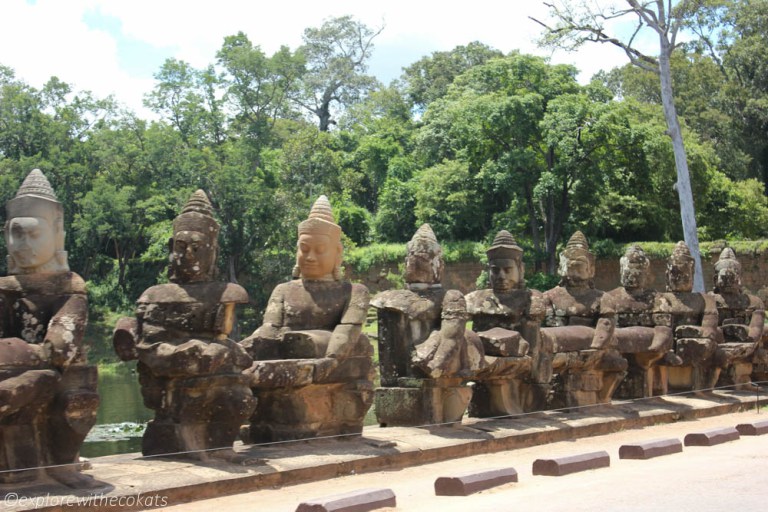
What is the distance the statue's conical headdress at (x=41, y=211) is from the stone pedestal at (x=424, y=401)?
3844 millimetres

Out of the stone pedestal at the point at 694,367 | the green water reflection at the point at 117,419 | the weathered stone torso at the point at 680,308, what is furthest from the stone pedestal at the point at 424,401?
the stone pedestal at the point at 694,367

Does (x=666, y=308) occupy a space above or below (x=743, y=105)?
below

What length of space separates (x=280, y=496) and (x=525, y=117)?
28295mm

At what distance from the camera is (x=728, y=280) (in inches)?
598

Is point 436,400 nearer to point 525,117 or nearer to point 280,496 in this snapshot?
point 280,496

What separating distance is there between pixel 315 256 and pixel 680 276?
7.29m

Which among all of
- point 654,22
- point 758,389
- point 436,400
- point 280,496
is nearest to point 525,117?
point 654,22

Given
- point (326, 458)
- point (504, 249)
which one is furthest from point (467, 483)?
point (504, 249)

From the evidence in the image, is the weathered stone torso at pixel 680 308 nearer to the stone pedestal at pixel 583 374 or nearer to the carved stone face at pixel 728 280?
the carved stone face at pixel 728 280

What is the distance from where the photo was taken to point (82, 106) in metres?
37.0

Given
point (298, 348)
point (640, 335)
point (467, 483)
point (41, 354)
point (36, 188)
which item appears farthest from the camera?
point (640, 335)

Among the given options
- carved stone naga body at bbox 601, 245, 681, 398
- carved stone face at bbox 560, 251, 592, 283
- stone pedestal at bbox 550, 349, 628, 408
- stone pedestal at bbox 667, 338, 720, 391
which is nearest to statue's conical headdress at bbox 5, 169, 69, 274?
stone pedestal at bbox 550, 349, 628, 408

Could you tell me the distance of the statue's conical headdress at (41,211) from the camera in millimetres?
6973

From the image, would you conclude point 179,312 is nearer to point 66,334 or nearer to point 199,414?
point 199,414
